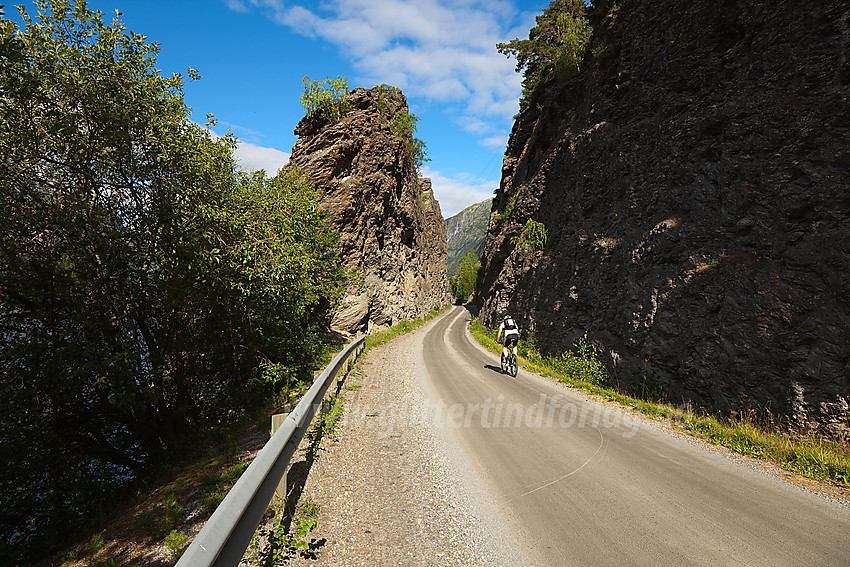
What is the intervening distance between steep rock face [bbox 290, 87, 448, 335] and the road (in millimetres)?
12382

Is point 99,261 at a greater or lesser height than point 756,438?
greater

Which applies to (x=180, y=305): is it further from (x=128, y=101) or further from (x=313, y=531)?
(x=313, y=531)

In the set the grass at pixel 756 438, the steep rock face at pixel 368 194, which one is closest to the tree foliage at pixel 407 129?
the steep rock face at pixel 368 194

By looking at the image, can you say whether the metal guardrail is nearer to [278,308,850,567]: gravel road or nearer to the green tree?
[278,308,850,567]: gravel road

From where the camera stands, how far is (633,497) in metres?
4.01

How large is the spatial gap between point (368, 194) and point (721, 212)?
64.9ft

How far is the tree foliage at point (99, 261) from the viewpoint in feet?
19.5

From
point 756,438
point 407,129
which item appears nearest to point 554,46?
point 407,129

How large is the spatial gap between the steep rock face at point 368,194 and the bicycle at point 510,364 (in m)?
7.87

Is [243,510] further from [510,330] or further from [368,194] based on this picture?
[368,194]

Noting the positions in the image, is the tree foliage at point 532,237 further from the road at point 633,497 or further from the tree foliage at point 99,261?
the tree foliage at point 99,261

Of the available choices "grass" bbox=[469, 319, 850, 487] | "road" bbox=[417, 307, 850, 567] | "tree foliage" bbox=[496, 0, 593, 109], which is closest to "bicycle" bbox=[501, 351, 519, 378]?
"grass" bbox=[469, 319, 850, 487]

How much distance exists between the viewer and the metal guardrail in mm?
1943

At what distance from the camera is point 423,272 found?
43.4m
